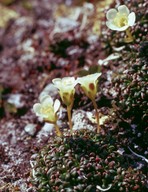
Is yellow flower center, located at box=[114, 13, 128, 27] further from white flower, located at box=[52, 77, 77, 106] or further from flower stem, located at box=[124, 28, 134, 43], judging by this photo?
white flower, located at box=[52, 77, 77, 106]

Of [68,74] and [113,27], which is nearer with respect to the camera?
[113,27]

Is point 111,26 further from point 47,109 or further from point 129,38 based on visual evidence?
point 47,109

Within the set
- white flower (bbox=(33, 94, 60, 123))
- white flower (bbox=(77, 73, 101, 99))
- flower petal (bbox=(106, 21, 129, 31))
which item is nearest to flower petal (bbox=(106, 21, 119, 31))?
flower petal (bbox=(106, 21, 129, 31))

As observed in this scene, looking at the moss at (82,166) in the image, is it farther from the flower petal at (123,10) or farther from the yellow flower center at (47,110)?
the flower petal at (123,10)

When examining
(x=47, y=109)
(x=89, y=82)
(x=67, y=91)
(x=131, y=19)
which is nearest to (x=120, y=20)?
(x=131, y=19)

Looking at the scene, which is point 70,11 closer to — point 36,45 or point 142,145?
point 36,45

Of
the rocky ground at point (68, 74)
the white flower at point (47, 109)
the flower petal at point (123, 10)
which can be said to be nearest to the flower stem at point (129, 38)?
the rocky ground at point (68, 74)
